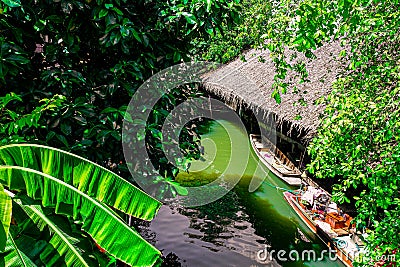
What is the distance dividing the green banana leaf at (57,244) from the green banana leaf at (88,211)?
79 millimetres

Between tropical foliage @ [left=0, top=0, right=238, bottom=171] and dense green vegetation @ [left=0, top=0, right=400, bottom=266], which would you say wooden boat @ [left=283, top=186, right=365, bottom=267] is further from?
tropical foliage @ [left=0, top=0, right=238, bottom=171]

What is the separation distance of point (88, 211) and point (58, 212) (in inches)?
5.1

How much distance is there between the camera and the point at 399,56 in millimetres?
2963

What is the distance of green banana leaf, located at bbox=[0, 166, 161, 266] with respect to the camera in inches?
63.2

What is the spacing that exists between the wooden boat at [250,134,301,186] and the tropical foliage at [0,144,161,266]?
8.16m

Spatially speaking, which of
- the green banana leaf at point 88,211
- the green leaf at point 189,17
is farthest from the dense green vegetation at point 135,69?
the green banana leaf at point 88,211

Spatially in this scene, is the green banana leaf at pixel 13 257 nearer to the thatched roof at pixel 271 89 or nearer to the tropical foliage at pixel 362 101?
the tropical foliage at pixel 362 101

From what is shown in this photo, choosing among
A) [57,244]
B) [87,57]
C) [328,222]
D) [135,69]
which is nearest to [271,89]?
[328,222]

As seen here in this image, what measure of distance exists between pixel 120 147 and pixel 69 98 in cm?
49

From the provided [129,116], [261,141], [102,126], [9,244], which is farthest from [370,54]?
[261,141]

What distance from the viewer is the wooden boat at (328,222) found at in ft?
19.2

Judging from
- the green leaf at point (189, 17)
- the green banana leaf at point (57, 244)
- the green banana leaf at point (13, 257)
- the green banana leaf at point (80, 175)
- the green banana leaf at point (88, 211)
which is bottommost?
the green banana leaf at point (13, 257)

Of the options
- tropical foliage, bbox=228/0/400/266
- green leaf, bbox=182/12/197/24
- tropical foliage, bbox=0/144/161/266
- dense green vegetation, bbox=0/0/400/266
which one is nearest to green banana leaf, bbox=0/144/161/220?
tropical foliage, bbox=0/144/161/266

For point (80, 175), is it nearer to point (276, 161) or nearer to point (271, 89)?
point (271, 89)
